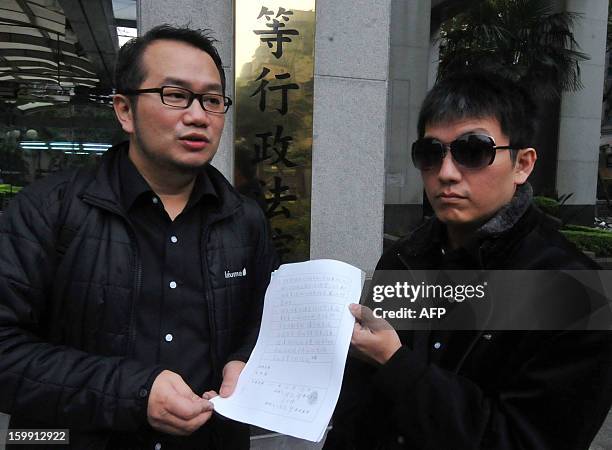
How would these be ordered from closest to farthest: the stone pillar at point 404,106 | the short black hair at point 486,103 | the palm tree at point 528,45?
the short black hair at point 486,103 < the stone pillar at point 404,106 < the palm tree at point 528,45

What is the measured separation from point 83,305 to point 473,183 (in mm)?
1158

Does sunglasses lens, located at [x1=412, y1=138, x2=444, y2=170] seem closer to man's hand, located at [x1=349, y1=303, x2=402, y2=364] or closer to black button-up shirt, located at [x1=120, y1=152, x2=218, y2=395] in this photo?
man's hand, located at [x1=349, y1=303, x2=402, y2=364]

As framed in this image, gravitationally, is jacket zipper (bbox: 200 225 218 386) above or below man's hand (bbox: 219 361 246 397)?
above

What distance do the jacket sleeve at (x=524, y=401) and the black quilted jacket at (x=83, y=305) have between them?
587 millimetres

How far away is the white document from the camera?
3.78 feet

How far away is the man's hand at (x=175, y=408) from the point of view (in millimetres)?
1243

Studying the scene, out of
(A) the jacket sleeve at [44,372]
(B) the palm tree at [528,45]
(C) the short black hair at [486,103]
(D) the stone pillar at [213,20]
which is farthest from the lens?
(B) the palm tree at [528,45]

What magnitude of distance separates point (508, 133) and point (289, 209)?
2.15m

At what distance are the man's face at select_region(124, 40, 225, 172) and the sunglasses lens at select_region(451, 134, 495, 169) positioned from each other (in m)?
0.76

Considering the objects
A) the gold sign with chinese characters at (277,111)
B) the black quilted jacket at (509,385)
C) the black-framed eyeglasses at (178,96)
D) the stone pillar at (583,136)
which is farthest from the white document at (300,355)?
the stone pillar at (583,136)

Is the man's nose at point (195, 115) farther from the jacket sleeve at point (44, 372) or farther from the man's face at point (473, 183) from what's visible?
the man's face at point (473, 183)

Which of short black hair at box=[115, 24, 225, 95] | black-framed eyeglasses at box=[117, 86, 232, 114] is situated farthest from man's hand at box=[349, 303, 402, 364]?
short black hair at box=[115, 24, 225, 95]

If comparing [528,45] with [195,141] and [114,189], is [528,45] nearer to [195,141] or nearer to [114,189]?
[195,141]

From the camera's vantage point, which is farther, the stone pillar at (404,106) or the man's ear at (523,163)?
A: the stone pillar at (404,106)
